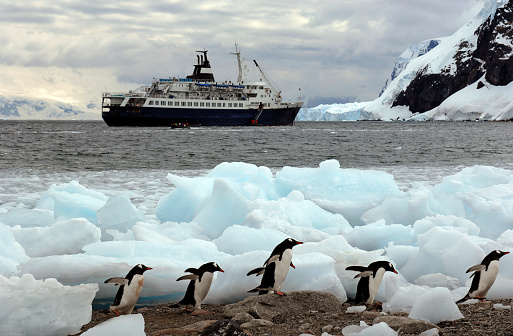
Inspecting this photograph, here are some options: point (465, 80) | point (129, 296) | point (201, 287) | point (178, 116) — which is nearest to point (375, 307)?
point (201, 287)

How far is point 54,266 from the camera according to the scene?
14.0 feet

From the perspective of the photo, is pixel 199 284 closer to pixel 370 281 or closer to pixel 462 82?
pixel 370 281

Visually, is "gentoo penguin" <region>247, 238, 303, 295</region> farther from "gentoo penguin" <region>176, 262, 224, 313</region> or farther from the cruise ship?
the cruise ship

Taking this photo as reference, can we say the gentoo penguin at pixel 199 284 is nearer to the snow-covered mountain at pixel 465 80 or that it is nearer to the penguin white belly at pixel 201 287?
the penguin white belly at pixel 201 287

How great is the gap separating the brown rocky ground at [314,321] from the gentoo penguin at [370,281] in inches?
6.2

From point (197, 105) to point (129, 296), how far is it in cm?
5855

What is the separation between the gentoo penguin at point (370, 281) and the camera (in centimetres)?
407

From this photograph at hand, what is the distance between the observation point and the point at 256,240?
546 cm

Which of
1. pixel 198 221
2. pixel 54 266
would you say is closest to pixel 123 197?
pixel 198 221

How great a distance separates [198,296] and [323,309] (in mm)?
948

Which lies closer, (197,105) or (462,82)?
(197,105)

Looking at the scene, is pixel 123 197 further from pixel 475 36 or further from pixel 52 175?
pixel 475 36

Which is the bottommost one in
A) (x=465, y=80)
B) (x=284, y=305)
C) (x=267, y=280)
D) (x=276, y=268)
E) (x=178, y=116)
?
(x=284, y=305)

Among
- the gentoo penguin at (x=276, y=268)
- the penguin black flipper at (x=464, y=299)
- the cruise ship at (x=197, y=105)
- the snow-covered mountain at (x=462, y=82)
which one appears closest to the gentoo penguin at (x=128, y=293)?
the gentoo penguin at (x=276, y=268)
